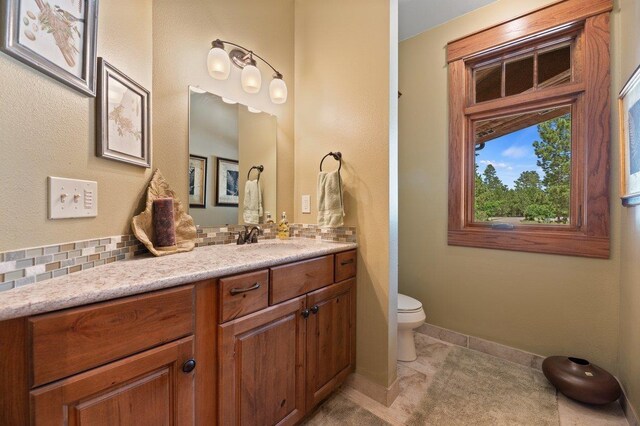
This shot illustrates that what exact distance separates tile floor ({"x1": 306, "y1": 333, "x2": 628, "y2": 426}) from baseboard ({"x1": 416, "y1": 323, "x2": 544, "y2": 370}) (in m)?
0.32

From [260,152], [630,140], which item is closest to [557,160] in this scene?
[630,140]

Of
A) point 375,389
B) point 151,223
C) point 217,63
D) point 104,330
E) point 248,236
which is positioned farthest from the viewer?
→ point 248,236

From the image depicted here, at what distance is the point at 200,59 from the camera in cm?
149

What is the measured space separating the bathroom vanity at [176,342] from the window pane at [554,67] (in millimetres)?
2071

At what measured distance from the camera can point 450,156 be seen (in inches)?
88.7

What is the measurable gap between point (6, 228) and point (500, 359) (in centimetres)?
281

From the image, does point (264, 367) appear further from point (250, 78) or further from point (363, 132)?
point (250, 78)

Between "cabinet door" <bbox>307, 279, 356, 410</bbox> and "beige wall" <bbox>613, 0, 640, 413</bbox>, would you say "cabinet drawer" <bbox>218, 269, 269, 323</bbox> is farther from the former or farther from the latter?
"beige wall" <bbox>613, 0, 640, 413</bbox>

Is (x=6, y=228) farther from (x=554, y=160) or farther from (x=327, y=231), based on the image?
(x=554, y=160)

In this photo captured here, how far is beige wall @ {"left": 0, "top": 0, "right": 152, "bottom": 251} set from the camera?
0.73m

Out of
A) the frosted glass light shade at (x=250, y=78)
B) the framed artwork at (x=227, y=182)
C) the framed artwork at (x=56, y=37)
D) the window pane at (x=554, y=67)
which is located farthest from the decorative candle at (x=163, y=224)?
the window pane at (x=554, y=67)

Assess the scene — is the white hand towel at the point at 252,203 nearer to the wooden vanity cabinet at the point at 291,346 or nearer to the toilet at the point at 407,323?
the wooden vanity cabinet at the point at 291,346

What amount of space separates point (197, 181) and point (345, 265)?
3.26 feet

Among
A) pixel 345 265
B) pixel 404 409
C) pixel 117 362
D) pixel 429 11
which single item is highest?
pixel 429 11
